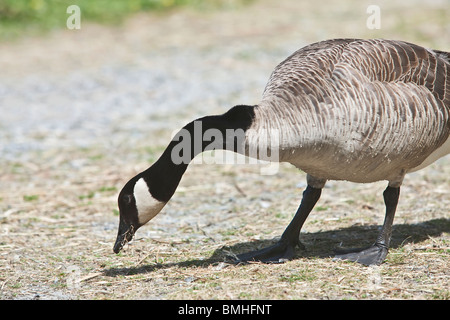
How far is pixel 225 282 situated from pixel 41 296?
1336 millimetres

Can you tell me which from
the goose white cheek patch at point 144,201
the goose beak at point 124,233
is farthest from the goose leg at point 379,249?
the goose beak at point 124,233

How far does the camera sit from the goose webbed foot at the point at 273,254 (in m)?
5.27

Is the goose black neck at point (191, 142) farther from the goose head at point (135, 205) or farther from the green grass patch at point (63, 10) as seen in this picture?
the green grass patch at point (63, 10)

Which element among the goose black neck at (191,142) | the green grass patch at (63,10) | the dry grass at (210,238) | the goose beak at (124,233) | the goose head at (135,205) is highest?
the green grass patch at (63,10)

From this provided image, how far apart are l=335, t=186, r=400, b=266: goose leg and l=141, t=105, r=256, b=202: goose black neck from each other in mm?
1353

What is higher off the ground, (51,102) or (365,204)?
(51,102)

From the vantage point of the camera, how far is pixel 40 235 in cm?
619

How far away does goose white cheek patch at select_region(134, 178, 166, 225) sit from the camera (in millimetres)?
4723

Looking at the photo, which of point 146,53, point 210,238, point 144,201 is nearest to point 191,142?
point 144,201

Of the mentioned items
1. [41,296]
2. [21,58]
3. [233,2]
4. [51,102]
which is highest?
[233,2]

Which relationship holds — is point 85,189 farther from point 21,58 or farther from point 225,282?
point 21,58

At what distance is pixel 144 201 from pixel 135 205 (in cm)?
9

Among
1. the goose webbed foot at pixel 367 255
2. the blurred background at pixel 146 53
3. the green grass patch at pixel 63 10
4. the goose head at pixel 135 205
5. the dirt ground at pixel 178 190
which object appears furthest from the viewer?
the green grass patch at pixel 63 10

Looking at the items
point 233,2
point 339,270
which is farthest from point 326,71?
point 233,2
